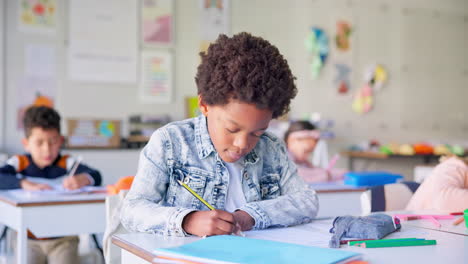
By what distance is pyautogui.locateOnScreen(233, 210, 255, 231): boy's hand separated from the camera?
49.4 inches

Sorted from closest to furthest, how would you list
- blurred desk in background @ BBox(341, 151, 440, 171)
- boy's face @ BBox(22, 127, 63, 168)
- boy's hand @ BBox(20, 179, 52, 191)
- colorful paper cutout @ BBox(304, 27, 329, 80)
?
1. boy's hand @ BBox(20, 179, 52, 191)
2. boy's face @ BBox(22, 127, 63, 168)
3. blurred desk in background @ BBox(341, 151, 440, 171)
4. colorful paper cutout @ BBox(304, 27, 329, 80)

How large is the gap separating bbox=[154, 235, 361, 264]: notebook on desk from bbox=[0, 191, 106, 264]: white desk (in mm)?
1347

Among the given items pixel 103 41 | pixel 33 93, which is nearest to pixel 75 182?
pixel 33 93

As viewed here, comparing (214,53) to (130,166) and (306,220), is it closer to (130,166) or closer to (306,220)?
(306,220)

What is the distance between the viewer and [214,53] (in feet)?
4.33

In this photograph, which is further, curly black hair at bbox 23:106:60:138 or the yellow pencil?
curly black hair at bbox 23:106:60:138

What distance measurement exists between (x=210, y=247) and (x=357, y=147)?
506cm

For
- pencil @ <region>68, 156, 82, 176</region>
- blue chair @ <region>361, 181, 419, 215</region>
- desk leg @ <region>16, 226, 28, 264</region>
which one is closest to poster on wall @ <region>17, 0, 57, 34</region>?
pencil @ <region>68, 156, 82, 176</region>

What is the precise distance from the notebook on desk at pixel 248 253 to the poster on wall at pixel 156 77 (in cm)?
409

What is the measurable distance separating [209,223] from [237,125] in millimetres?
247

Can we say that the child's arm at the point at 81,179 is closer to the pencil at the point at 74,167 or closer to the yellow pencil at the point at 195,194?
the pencil at the point at 74,167

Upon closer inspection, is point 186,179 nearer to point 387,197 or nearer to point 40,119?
point 387,197

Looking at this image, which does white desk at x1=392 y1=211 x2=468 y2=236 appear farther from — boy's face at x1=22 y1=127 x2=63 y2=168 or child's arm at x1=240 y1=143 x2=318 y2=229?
boy's face at x1=22 y1=127 x2=63 y2=168

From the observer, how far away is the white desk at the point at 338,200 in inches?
106
